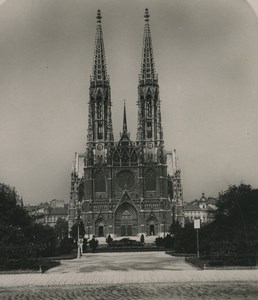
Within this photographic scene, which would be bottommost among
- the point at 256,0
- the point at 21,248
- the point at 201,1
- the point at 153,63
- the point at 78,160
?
the point at 21,248

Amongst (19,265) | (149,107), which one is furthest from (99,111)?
(19,265)

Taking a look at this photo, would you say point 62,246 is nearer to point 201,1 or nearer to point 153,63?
point 201,1

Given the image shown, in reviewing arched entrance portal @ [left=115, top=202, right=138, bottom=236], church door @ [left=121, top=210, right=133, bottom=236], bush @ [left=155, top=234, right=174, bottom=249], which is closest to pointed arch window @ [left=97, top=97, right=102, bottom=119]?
arched entrance portal @ [left=115, top=202, right=138, bottom=236]

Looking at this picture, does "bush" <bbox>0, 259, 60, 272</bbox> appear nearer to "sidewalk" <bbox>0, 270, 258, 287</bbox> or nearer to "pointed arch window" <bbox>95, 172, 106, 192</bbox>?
"sidewalk" <bbox>0, 270, 258, 287</bbox>

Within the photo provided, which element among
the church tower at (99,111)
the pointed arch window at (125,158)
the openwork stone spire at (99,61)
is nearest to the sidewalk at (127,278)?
the pointed arch window at (125,158)

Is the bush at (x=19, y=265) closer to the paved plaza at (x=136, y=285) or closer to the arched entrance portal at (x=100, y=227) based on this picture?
the paved plaza at (x=136, y=285)

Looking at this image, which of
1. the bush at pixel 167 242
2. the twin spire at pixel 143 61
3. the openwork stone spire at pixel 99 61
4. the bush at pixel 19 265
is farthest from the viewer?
the twin spire at pixel 143 61

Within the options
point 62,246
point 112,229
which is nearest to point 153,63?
point 112,229
